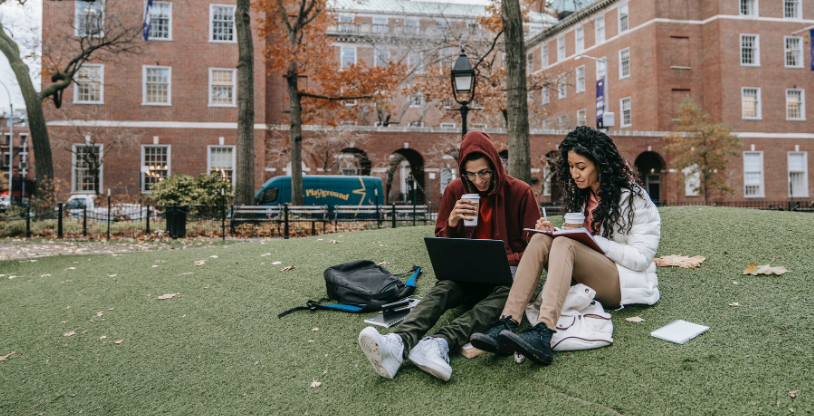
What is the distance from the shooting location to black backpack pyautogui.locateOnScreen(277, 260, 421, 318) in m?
4.06

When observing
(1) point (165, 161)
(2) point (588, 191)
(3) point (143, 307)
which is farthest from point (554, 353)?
(1) point (165, 161)

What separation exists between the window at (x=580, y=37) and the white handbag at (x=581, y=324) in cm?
3870

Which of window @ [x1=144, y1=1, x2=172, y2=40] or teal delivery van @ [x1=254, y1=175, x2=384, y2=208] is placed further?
window @ [x1=144, y1=1, x2=172, y2=40]

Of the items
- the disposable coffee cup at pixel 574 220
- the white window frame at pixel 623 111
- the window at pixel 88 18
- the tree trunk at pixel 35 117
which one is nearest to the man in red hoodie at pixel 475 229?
the disposable coffee cup at pixel 574 220

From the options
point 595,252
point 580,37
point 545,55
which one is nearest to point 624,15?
point 580,37

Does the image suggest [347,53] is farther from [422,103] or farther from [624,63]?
[624,63]

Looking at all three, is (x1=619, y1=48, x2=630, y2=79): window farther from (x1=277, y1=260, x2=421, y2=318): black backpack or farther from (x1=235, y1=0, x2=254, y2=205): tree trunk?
(x1=277, y1=260, x2=421, y2=318): black backpack

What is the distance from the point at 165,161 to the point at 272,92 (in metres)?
7.65

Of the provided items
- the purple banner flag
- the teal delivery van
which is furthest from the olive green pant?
the teal delivery van

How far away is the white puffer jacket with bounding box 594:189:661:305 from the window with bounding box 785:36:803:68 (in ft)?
125

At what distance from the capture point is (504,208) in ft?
12.2

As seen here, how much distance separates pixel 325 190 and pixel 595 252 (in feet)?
60.3

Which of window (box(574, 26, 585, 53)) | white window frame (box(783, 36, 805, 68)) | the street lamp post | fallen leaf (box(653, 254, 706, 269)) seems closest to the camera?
fallen leaf (box(653, 254, 706, 269))

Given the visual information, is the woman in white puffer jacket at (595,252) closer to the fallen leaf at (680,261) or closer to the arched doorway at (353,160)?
the fallen leaf at (680,261)
